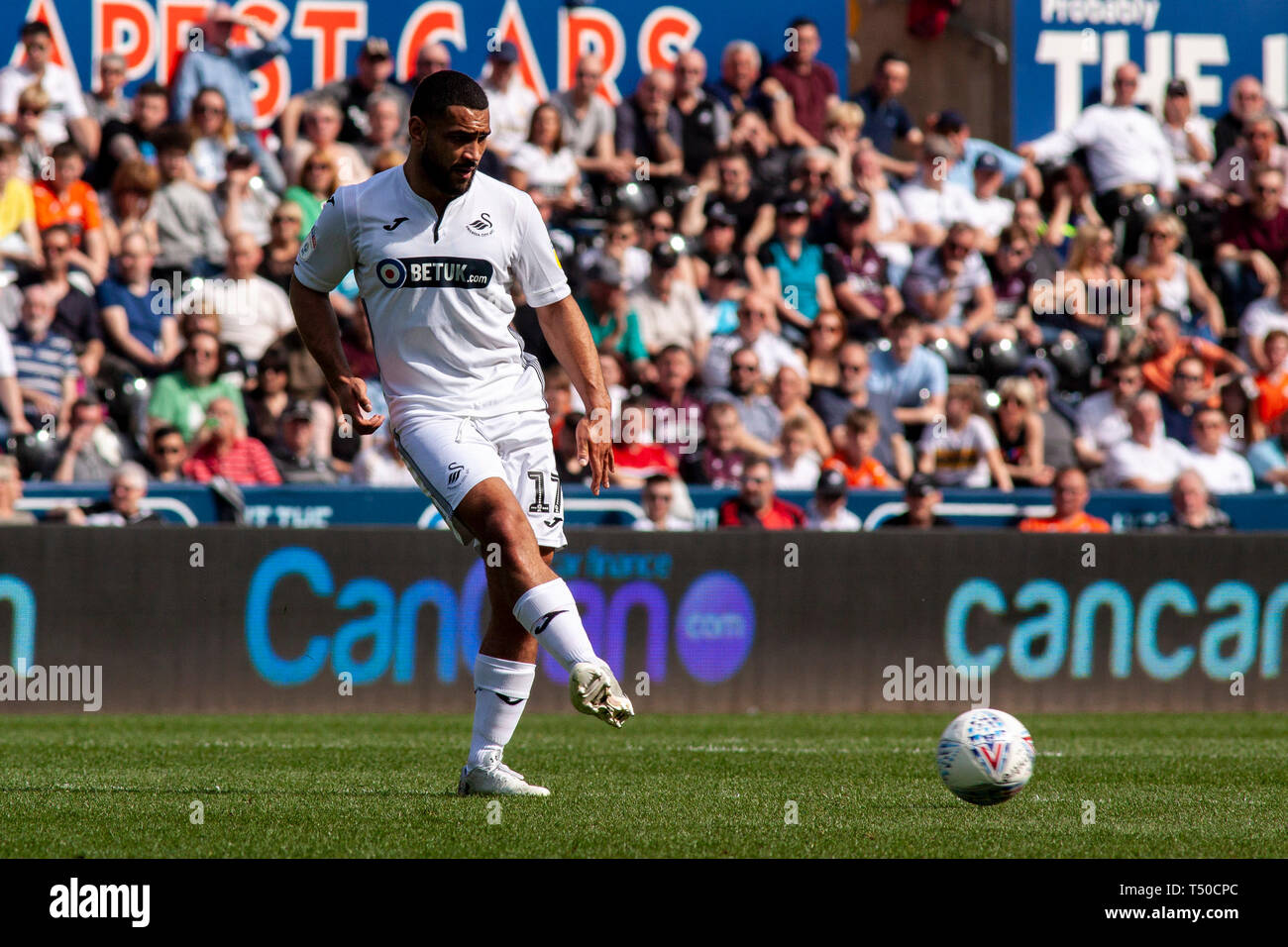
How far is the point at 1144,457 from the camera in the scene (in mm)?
14992

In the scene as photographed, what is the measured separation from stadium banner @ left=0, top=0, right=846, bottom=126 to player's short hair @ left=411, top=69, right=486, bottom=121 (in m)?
10.0

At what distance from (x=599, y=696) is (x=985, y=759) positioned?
150 cm

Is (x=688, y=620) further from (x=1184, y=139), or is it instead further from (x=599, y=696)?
(x=1184, y=139)

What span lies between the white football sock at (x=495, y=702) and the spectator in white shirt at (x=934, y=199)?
11.2 metres

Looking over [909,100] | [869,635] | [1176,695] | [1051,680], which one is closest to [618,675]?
[869,635]

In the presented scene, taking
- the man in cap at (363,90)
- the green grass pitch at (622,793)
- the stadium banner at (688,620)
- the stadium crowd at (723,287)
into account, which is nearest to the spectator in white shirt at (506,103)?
the stadium crowd at (723,287)

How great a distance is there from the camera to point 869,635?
41.4ft

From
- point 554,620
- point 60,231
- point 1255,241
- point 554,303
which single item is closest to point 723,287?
point 60,231

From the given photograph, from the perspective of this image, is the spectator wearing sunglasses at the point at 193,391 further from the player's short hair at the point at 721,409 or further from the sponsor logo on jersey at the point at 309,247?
the sponsor logo on jersey at the point at 309,247

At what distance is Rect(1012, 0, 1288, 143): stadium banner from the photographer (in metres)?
20.1

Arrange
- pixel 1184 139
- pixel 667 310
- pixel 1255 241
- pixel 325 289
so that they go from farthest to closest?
pixel 1184 139
pixel 1255 241
pixel 667 310
pixel 325 289

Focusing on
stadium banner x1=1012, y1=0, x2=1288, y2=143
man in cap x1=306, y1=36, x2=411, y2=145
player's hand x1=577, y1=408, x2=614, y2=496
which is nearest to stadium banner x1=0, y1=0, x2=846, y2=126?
man in cap x1=306, y1=36, x2=411, y2=145

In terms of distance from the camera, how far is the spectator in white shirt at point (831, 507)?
1317 centimetres

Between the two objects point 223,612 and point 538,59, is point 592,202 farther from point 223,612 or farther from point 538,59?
point 223,612
